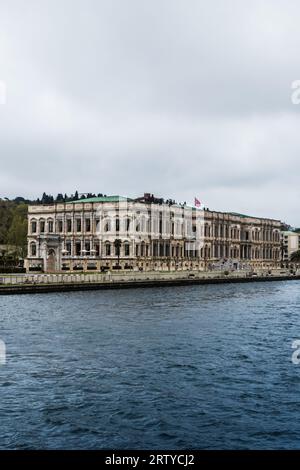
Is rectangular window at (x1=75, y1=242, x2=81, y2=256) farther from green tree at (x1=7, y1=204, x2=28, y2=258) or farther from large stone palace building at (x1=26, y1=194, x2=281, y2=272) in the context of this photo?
green tree at (x1=7, y1=204, x2=28, y2=258)

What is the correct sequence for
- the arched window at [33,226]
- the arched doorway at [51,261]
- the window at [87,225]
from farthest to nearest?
the arched window at [33,226] → the window at [87,225] → the arched doorway at [51,261]

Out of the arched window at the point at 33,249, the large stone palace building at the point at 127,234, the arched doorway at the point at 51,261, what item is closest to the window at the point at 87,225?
the large stone palace building at the point at 127,234

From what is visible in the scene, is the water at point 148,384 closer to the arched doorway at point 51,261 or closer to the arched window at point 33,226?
the arched doorway at point 51,261

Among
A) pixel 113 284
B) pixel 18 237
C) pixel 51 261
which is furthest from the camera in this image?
pixel 18 237

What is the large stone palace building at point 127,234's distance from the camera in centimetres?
14100

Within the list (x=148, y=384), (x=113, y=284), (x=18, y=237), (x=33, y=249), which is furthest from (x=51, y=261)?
(x=148, y=384)

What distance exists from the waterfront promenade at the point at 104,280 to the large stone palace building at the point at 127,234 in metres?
15.0

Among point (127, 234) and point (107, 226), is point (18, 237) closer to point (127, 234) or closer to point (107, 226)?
point (107, 226)

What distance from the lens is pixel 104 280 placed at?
103 metres

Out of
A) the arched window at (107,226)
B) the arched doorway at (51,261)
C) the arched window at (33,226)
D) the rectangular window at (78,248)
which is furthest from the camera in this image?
the arched window at (33,226)

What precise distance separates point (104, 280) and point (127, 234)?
40.7m
